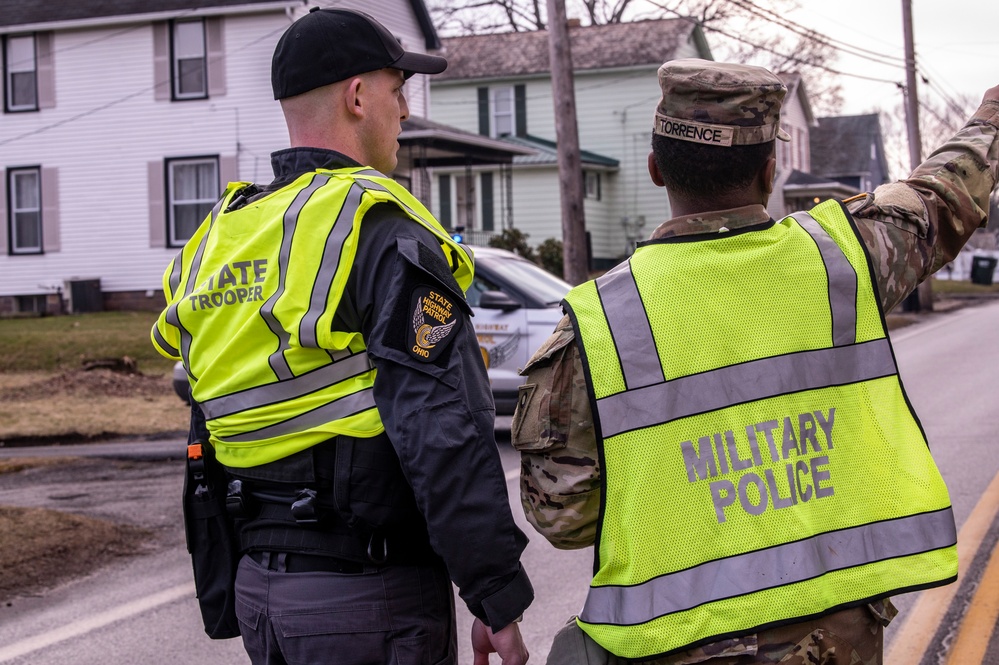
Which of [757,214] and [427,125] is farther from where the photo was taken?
[427,125]

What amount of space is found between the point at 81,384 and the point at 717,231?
13984 millimetres

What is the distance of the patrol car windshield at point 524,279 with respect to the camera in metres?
10.4

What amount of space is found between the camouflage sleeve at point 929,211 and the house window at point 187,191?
2261cm

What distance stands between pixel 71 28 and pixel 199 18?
9.82 ft

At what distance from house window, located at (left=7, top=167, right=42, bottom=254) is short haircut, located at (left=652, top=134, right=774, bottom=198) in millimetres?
24813

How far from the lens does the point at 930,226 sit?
7.50 feet

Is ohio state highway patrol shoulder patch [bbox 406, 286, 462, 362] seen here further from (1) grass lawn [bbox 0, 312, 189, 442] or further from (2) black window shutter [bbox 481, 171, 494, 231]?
(2) black window shutter [bbox 481, 171, 494, 231]

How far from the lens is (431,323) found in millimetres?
2262

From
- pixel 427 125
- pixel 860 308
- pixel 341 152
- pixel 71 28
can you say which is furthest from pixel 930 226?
pixel 71 28

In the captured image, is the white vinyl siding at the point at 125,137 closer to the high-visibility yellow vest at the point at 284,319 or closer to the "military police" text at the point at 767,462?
the high-visibility yellow vest at the point at 284,319

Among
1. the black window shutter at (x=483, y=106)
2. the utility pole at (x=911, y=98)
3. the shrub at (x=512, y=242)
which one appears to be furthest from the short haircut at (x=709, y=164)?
the black window shutter at (x=483, y=106)

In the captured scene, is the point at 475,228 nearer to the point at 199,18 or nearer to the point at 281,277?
the point at 199,18

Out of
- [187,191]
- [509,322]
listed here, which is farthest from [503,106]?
[509,322]

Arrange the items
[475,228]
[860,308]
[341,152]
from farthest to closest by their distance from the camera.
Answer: [475,228]
[341,152]
[860,308]
